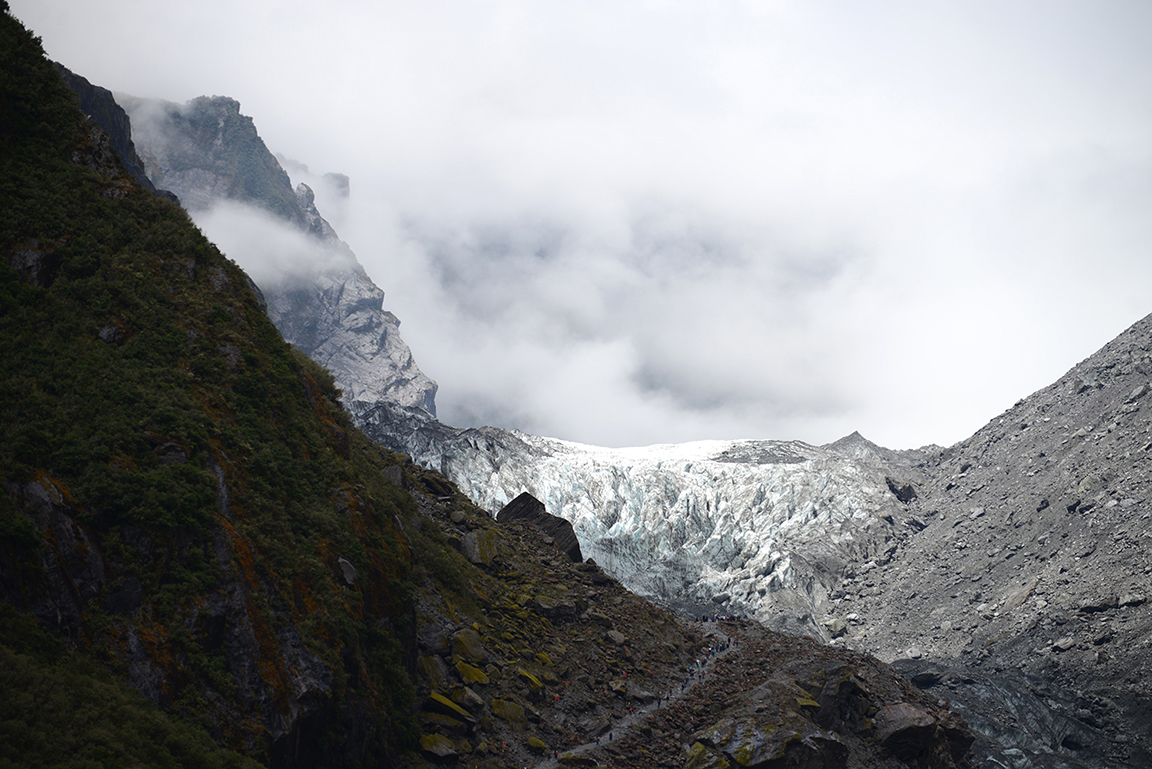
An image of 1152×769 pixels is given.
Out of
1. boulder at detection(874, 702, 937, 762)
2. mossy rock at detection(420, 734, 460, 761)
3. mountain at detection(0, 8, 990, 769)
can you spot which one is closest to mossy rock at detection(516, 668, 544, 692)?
mountain at detection(0, 8, 990, 769)

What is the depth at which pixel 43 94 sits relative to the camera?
69.1ft

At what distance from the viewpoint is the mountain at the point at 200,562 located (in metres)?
12.5

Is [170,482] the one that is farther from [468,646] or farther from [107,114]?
[107,114]

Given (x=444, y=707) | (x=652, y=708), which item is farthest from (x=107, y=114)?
(x=652, y=708)

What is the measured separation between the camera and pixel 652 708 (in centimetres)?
3231

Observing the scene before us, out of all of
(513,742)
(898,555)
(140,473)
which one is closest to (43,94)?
(140,473)

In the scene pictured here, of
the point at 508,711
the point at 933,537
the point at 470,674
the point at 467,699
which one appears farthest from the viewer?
the point at 933,537

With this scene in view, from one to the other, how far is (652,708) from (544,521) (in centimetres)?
2405

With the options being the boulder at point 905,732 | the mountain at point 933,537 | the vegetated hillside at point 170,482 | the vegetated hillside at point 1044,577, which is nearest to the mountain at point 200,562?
the vegetated hillside at point 170,482

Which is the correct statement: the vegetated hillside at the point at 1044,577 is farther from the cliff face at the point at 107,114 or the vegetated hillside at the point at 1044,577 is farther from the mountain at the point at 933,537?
the cliff face at the point at 107,114

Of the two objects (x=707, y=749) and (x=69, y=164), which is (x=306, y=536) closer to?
(x=69, y=164)

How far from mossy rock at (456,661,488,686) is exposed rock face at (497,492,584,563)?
2462 cm

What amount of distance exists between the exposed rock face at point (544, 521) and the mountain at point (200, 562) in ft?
59.9

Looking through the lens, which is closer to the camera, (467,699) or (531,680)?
(467,699)
